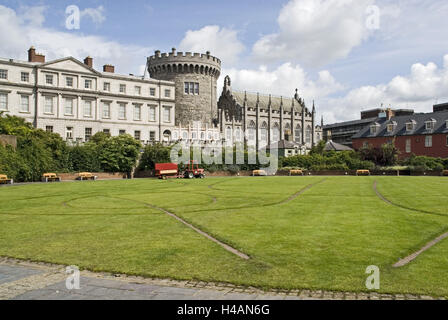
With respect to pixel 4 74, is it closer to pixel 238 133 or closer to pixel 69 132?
pixel 69 132

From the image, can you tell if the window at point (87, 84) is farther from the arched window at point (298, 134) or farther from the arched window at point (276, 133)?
the arched window at point (298, 134)

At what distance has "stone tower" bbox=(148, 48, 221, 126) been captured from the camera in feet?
222

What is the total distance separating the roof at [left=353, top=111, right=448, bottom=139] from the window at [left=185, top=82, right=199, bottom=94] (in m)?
34.6

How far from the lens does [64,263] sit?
8.23 m

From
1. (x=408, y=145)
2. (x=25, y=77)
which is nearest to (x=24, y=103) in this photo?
(x=25, y=77)

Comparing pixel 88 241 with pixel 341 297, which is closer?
pixel 341 297

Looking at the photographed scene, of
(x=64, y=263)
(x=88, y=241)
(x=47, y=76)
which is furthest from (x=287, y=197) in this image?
(x=47, y=76)

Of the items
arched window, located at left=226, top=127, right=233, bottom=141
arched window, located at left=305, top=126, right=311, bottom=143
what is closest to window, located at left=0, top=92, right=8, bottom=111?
arched window, located at left=226, top=127, right=233, bottom=141

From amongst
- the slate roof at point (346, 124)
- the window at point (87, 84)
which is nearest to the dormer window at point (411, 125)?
the slate roof at point (346, 124)

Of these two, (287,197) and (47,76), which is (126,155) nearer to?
(47,76)

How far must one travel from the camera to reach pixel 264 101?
90.1 m

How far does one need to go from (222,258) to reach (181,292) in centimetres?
206

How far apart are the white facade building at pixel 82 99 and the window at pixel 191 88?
291 cm

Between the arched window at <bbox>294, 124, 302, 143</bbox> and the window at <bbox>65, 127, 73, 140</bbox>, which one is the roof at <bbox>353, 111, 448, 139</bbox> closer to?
the arched window at <bbox>294, 124, 302, 143</bbox>
